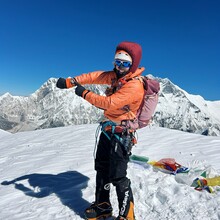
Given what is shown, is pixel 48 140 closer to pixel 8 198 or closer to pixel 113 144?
pixel 8 198

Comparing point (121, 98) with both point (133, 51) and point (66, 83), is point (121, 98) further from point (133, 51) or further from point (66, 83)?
point (66, 83)

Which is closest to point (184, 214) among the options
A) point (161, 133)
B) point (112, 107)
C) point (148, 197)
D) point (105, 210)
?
point (148, 197)

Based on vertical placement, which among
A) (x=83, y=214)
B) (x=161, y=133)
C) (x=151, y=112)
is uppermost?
(x=151, y=112)

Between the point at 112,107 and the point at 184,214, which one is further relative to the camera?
the point at 184,214

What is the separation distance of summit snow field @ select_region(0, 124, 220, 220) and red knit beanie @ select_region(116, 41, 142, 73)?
240cm

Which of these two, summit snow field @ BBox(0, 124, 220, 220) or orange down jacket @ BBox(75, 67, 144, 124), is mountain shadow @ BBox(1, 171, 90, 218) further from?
orange down jacket @ BBox(75, 67, 144, 124)

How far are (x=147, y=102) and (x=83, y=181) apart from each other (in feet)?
9.54

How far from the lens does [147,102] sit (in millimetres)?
4816

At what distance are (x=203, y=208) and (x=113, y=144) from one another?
181cm

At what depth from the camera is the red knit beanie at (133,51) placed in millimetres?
4758

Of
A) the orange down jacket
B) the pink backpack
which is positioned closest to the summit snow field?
the pink backpack

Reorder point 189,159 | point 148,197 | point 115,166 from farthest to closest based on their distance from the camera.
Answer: point 189,159 → point 148,197 → point 115,166

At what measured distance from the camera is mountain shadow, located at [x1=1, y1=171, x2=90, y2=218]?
226 inches

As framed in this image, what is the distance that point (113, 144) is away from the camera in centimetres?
486
